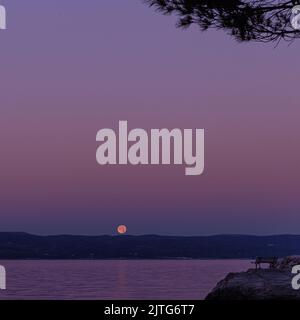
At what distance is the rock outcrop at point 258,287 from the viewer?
1573 cm

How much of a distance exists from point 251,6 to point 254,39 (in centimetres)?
53

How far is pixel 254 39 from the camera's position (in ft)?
46.6

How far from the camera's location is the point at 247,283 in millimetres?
17547

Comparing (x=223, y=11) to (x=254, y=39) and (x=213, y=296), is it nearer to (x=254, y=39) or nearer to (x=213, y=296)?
(x=254, y=39)

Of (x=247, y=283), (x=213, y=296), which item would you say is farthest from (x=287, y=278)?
(x=213, y=296)

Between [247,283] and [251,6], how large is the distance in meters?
6.04

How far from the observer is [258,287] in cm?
1688

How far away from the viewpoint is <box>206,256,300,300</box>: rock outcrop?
51.6 feet
